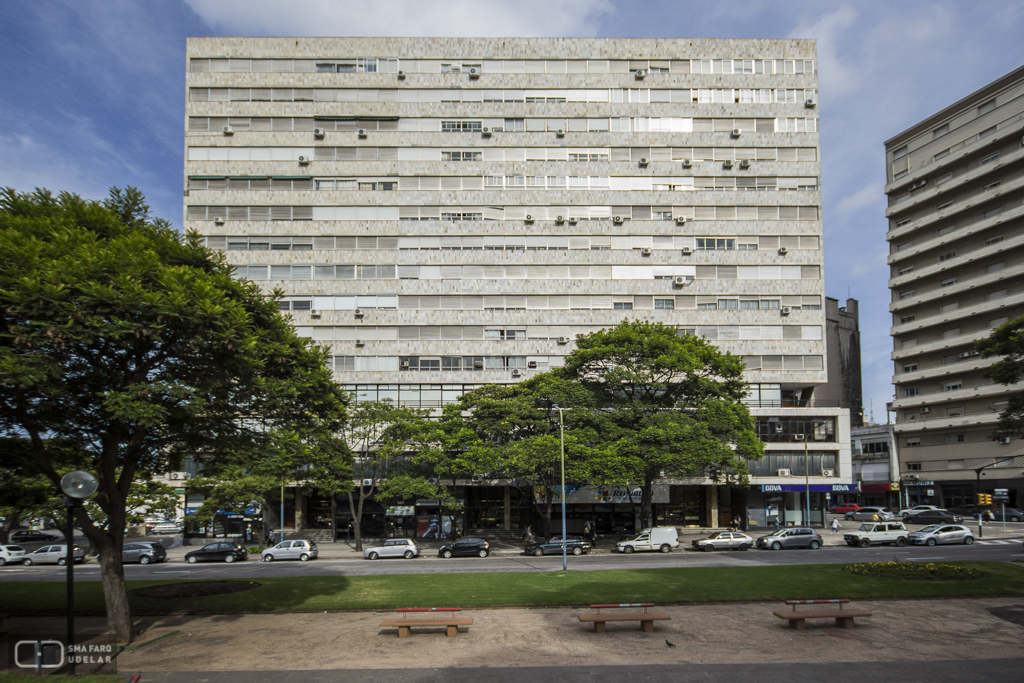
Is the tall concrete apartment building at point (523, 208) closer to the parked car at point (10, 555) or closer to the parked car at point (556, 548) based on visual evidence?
the parked car at point (556, 548)

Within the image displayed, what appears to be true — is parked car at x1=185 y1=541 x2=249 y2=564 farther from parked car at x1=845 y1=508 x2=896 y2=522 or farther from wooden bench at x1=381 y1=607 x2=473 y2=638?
parked car at x1=845 y1=508 x2=896 y2=522

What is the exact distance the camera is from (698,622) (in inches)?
739

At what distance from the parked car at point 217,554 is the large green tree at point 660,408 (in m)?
23.2

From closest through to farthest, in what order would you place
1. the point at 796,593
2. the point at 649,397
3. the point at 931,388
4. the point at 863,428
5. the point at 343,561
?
the point at 796,593 → the point at 343,561 → the point at 649,397 → the point at 931,388 → the point at 863,428

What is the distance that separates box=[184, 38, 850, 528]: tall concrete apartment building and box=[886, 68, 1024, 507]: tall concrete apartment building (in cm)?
2823

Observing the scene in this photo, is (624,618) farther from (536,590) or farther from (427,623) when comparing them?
(536,590)

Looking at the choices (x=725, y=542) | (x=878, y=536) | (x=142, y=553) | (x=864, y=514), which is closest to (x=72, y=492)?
(x=142, y=553)

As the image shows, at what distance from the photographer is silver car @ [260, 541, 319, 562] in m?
39.8

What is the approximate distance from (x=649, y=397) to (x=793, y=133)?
2855 centimetres

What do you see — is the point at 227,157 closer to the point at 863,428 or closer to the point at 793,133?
the point at 793,133

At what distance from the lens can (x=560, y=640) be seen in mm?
17062

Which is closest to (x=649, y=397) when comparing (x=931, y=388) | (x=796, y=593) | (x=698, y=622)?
(x=796, y=593)

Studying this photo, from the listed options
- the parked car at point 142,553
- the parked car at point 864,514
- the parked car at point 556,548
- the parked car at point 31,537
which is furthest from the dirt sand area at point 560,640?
the parked car at point 864,514

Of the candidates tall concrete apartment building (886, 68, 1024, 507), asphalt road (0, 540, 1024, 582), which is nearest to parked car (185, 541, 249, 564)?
asphalt road (0, 540, 1024, 582)
